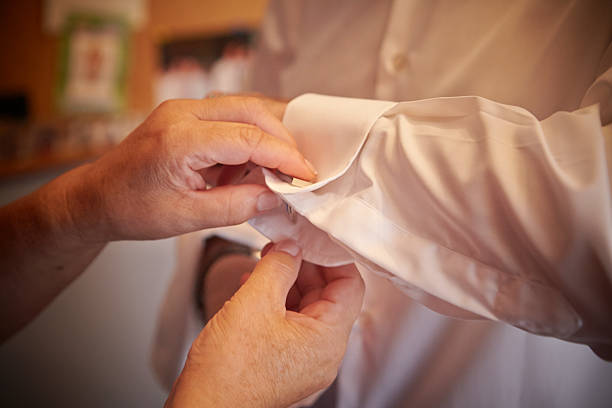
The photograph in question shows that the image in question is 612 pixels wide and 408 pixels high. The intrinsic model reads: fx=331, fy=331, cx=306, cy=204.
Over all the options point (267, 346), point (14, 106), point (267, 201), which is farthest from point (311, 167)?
point (14, 106)

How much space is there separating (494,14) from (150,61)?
3.86 ft

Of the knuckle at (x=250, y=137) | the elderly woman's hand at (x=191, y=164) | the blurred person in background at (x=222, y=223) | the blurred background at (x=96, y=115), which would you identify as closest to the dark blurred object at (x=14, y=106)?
the blurred background at (x=96, y=115)

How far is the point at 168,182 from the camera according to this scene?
0.99 ft

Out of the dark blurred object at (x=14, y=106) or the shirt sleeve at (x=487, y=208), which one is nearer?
the shirt sleeve at (x=487, y=208)

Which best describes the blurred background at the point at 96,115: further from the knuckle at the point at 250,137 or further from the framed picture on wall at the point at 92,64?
the knuckle at the point at 250,137

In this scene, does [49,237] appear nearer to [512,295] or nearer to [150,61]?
[512,295]

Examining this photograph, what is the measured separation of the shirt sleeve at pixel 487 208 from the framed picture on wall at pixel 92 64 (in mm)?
1143

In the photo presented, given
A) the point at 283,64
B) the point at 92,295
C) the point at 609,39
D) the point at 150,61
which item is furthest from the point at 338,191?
the point at 150,61

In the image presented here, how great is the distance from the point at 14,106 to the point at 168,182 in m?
1.04

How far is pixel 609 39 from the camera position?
295 mm

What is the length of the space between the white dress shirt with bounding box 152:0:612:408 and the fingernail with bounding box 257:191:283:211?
2 centimetres

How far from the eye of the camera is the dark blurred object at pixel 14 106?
96 centimetres

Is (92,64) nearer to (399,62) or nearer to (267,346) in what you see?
(399,62)

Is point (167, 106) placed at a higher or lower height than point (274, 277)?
higher
